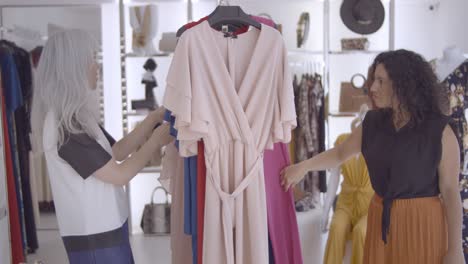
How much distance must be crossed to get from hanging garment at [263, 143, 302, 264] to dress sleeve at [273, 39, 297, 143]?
0.17 m

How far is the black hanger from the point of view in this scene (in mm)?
1705

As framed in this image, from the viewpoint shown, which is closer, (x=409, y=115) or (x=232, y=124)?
(x=232, y=124)

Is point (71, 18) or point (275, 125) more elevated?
point (71, 18)

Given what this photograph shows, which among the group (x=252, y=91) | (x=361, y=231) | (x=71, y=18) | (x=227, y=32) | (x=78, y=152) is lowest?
(x=361, y=231)

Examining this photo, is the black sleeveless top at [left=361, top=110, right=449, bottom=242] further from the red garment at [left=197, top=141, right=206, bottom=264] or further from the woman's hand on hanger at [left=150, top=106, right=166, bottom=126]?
the woman's hand on hanger at [left=150, top=106, right=166, bottom=126]

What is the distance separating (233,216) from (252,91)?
1.47ft

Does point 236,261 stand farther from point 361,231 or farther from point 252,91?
point 361,231

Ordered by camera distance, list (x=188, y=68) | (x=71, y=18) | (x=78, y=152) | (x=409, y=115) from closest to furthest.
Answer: (x=188, y=68), (x=78, y=152), (x=409, y=115), (x=71, y=18)

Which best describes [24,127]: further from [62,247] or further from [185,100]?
[185,100]

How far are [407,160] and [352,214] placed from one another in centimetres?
147

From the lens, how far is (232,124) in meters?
1.67

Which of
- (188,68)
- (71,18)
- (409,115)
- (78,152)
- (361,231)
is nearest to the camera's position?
(188,68)

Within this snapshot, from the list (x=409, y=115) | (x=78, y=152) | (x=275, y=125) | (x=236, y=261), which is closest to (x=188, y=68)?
(x=275, y=125)

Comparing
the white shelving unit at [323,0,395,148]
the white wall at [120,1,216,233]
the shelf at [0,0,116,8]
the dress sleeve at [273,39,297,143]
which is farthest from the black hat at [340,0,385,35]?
the dress sleeve at [273,39,297,143]
